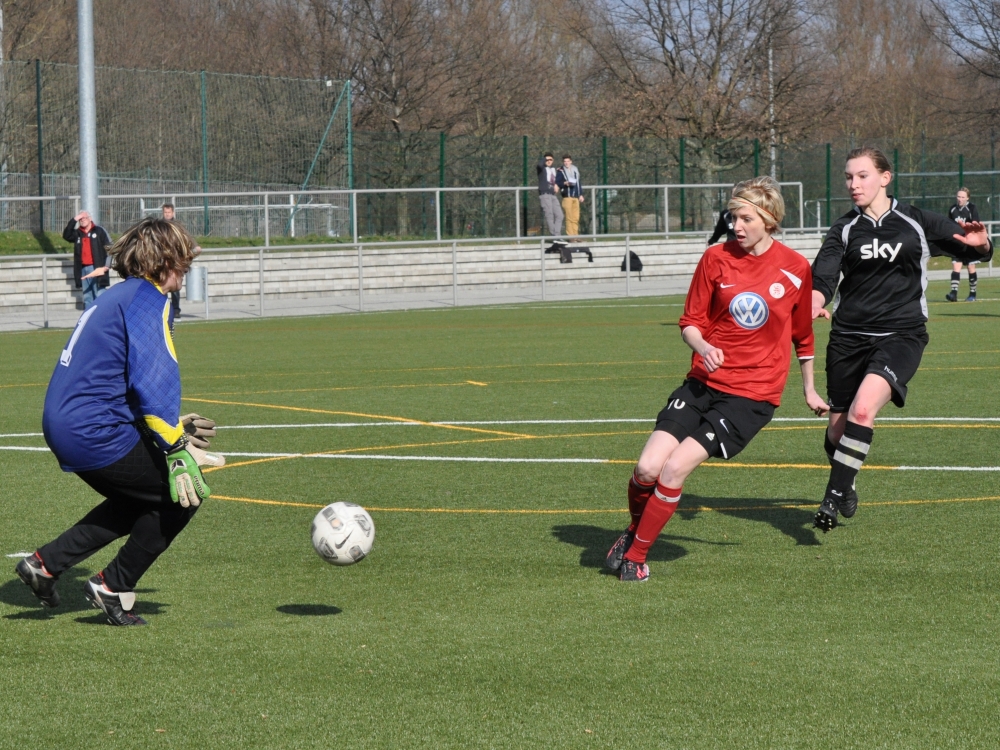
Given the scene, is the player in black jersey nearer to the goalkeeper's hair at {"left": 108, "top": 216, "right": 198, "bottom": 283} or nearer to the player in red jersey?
the player in red jersey

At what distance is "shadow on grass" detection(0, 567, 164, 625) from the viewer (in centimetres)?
617

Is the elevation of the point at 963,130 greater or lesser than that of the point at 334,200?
greater

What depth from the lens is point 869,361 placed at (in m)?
7.71

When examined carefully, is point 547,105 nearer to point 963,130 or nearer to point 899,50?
point 963,130

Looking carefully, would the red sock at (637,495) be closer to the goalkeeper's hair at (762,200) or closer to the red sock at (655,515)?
the red sock at (655,515)

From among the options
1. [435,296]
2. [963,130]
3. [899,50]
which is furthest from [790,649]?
[899,50]

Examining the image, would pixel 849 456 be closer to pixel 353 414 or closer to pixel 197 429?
pixel 197 429

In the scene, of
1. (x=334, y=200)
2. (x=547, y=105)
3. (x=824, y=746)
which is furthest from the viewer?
(x=547, y=105)

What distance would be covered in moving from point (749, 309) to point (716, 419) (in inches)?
21.6

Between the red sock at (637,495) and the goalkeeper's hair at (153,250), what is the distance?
2446 millimetres

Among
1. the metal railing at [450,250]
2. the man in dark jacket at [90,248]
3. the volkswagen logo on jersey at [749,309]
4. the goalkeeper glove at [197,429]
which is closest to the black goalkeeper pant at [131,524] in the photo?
the goalkeeper glove at [197,429]

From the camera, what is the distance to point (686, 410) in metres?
6.74

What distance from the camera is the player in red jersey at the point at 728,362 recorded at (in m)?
6.66

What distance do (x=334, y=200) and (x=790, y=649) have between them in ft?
101
